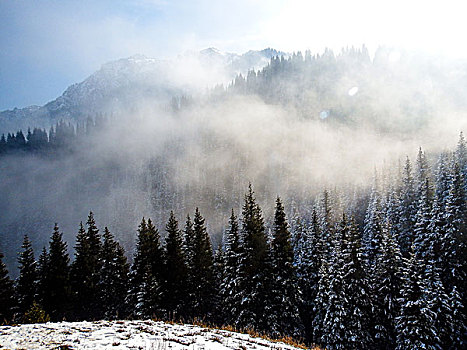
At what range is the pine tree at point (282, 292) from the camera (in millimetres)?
25109

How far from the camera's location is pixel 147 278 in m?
26.5

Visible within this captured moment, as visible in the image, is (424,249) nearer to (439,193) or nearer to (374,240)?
(374,240)

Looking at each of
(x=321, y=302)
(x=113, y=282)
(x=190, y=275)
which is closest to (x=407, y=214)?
(x=321, y=302)

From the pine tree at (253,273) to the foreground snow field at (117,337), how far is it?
48.4 feet

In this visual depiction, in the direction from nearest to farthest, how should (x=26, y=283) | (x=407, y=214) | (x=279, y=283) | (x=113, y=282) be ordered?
(x=279, y=283) → (x=26, y=283) → (x=113, y=282) → (x=407, y=214)

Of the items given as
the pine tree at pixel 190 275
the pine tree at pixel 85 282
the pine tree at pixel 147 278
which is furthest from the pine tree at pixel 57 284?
the pine tree at pixel 190 275

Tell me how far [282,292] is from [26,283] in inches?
1052

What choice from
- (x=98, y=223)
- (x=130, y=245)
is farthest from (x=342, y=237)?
(x=98, y=223)

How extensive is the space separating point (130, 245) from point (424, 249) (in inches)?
5083

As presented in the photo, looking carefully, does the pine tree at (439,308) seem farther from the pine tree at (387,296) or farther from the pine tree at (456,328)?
the pine tree at (387,296)

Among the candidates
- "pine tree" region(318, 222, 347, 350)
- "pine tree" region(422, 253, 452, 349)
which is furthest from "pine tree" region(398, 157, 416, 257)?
"pine tree" region(318, 222, 347, 350)

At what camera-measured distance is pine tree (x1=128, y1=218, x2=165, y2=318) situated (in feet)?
84.3

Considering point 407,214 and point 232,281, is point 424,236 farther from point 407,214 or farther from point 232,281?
point 232,281

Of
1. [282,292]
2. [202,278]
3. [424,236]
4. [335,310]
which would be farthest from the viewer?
[424,236]
